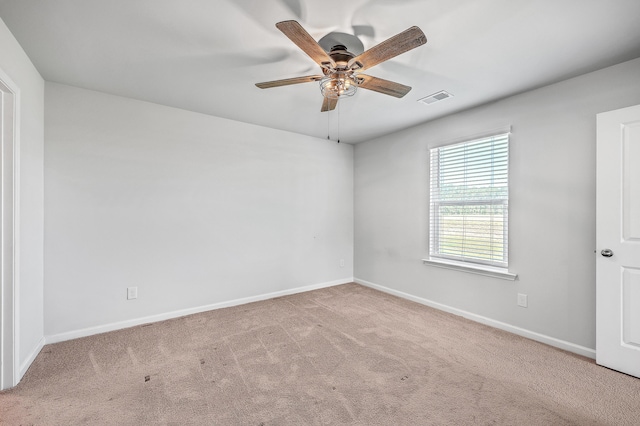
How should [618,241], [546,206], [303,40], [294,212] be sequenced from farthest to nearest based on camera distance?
[294,212] → [546,206] → [618,241] → [303,40]

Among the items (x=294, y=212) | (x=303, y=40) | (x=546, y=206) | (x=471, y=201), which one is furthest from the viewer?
(x=294, y=212)

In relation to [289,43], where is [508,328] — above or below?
below

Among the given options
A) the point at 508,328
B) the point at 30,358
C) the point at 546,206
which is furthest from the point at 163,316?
the point at 546,206

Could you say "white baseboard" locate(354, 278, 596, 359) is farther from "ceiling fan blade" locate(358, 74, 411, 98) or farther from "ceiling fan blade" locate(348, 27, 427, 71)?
"ceiling fan blade" locate(348, 27, 427, 71)

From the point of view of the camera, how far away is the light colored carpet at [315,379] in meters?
1.70

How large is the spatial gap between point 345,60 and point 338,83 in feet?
0.53

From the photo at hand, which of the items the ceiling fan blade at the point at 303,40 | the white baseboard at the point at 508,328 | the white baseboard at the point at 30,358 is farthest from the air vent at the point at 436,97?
the white baseboard at the point at 30,358

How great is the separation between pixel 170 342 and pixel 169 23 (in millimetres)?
2648

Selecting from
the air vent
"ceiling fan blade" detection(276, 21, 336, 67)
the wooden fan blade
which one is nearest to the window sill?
the air vent

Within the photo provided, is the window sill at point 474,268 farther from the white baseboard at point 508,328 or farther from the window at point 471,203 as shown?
the white baseboard at point 508,328

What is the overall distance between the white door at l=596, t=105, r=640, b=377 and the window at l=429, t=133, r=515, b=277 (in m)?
0.76

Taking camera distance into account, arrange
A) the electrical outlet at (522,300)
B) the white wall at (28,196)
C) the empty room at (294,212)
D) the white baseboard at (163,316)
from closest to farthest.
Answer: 1. the empty room at (294,212)
2. the white wall at (28,196)
3. the white baseboard at (163,316)
4. the electrical outlet at (522,300)

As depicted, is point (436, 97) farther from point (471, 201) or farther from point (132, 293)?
point (132, 293)

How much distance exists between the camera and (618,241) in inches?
85.9
